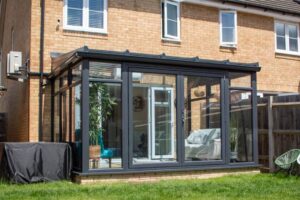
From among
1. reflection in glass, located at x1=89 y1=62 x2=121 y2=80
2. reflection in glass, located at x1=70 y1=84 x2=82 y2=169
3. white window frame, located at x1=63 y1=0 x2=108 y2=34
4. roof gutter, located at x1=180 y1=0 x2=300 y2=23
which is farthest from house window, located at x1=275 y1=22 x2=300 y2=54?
reflection in glass, located at x1=70 y1=84 x2=82 y2=169

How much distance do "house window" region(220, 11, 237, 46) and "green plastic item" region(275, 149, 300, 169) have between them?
6.02m

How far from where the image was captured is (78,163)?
448 inches

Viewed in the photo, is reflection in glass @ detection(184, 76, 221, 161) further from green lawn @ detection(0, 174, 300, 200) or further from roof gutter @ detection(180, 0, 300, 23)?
roof gutter @ detection(180, 0, 300, 23)

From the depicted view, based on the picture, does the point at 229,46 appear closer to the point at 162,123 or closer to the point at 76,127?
the point at 162,123

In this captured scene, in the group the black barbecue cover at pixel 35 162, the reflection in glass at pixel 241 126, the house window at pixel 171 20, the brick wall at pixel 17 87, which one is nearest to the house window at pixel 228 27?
the house window at pixel 171 20

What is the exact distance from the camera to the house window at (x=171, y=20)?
53.8 feet

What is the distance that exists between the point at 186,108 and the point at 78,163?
3.14m

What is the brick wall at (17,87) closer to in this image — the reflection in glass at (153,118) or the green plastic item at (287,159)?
the reflection in glass at (153,118)

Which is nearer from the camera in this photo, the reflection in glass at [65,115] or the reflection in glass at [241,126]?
the reflection in glass at [65,115]

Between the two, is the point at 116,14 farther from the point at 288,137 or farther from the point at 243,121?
the point at 288,137

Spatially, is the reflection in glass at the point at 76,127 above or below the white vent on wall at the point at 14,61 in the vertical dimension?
below

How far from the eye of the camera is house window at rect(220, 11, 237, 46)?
17.9 metres

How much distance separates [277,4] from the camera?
62.7ft

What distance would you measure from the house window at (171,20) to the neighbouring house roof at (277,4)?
2051mm
